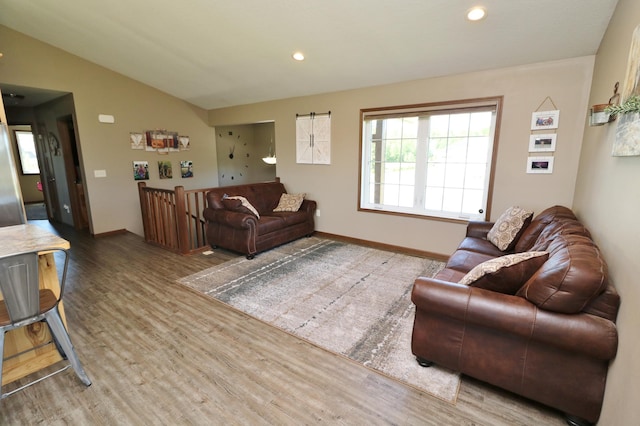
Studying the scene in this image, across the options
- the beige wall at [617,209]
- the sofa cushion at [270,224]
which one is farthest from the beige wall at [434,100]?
the sofa cushion at [270,224]

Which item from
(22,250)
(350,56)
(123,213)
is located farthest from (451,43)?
(123,213)

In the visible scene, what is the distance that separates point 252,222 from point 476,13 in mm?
3317

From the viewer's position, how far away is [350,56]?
351cm

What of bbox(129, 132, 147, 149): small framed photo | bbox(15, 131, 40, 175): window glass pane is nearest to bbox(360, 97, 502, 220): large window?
bbox(129, 132, 147, 149): small framed photo

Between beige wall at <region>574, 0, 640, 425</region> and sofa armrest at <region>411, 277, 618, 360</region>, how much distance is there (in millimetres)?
82

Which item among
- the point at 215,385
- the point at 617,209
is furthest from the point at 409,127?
the point at 215,385

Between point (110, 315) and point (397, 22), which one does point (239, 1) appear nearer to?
point (397, 22)

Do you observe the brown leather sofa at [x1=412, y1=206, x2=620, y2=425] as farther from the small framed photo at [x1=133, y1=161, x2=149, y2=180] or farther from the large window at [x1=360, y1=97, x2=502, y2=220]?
the small framed photo at [x1=133, y1=161, x2=149, y2=180]

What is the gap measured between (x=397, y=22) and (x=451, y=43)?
2.15ft

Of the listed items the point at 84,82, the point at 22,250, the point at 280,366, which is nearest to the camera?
the point at 22,250

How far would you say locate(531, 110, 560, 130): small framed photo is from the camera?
3.15 metres

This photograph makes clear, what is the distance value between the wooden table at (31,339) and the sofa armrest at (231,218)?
210 centimetres

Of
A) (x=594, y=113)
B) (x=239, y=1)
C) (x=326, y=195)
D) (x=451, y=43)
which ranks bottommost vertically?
(x=326, y=195)

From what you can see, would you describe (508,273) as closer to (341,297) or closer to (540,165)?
(341,297)
